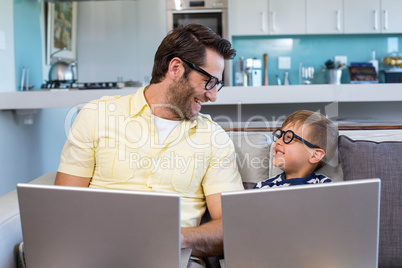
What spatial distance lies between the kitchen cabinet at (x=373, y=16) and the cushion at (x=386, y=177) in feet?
12.0

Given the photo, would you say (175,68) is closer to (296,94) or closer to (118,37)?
(296,94)

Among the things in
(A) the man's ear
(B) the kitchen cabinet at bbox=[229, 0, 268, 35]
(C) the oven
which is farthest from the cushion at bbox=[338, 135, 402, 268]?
(B) the kitchen cabinet at bbox=[229, 0, 268, 35]

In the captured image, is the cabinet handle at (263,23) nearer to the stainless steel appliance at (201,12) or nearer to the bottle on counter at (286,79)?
the stainless steel appliance at (201,12)

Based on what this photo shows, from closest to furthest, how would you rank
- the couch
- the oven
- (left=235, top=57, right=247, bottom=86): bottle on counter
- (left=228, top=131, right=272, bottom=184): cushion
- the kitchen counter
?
the couch, (left=228, top=131, right=272, bottom=184): cushion, the kitchen counter, the oven, (left=235, top=57, right=247, bottom=86): bottle on counter

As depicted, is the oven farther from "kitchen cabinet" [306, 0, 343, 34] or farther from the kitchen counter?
the kitchen counter

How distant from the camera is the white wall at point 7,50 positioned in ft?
10.8

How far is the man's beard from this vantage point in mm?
1493

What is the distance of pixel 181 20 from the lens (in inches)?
186

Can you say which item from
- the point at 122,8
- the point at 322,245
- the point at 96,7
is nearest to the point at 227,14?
the point at 122,8

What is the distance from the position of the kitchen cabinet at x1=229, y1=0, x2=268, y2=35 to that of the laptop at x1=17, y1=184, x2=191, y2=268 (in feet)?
13.5

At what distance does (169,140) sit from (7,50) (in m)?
2.50

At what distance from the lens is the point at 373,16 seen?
472 cm

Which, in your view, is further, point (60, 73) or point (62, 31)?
point (62, 31)

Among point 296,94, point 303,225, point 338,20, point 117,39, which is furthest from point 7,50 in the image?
point 338,20
